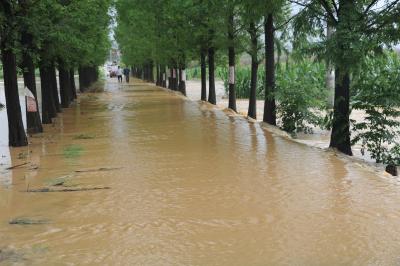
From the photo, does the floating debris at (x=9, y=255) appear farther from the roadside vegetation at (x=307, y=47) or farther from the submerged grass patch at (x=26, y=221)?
the roadside vegetation at (x=307, y=47)

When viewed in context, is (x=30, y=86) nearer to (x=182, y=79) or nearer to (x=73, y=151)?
(x=73, y=151)

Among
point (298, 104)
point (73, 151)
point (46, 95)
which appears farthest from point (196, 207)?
point (46, 95)

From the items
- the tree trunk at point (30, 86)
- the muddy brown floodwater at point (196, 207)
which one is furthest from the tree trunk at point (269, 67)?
the tree trunk at point (30, 86)

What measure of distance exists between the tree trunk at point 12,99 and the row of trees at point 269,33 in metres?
5.86

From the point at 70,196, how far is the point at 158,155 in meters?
3.80

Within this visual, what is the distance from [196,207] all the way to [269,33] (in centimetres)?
1123

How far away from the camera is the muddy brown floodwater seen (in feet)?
18.8

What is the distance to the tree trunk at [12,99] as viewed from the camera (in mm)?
13219

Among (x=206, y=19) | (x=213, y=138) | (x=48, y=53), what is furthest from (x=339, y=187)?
(x=206, y=19)

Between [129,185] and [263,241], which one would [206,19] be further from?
[263,241]

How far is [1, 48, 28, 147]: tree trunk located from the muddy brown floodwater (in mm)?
520

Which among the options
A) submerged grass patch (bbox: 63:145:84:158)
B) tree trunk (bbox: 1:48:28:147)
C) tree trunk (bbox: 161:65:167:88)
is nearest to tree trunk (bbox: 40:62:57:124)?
tree trunk (bbox: 1:48:28:147)

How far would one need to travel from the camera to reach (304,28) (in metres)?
13.0

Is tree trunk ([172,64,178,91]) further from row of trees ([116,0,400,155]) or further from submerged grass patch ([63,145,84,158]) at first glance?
submerged grass patch ([63,145,84,158])
